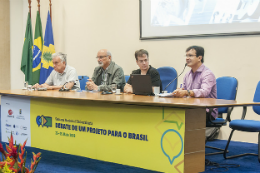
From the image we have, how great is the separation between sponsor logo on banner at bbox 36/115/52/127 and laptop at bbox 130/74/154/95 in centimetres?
94

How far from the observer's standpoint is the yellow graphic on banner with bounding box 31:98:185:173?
6.45ft

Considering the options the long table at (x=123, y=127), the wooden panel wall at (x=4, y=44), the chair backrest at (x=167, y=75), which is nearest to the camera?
the long table at (x=123, y=127)

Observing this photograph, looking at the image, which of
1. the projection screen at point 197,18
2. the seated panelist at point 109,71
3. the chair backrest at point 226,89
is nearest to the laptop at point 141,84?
the seated panelist at point 109,71

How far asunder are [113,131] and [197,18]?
2293mm

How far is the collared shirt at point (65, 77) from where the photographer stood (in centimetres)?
359

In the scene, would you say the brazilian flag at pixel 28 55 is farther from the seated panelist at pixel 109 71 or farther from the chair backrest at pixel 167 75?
the chair backrest at pixel 167 75

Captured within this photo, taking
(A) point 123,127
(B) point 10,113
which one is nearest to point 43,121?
(B) point 10,113

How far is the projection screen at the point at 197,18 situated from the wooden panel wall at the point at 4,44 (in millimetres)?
3341

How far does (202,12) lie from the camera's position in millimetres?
3646

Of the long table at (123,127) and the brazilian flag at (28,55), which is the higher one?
the brazilian flag at (28,55)

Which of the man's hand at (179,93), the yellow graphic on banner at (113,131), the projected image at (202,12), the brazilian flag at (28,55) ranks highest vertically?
the projected image at (202,12)

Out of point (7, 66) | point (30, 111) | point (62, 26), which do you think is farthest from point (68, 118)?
point (7, 66)

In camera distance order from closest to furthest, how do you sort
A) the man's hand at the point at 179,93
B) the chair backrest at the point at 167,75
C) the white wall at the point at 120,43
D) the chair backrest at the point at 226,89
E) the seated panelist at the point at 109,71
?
the man's hand at the point at 179,93 → the chair backrest at the point at 226,89 → the chair backrest at the point at 167,75 → the seated panelist at the point at 109,71 → the white wall at the point at 120,43

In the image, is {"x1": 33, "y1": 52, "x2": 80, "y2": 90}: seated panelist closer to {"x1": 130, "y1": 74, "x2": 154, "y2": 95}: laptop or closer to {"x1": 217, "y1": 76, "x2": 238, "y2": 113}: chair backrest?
{"x1": 130, "y1": 74, "x2": 154, "y2": 95}: laptop
